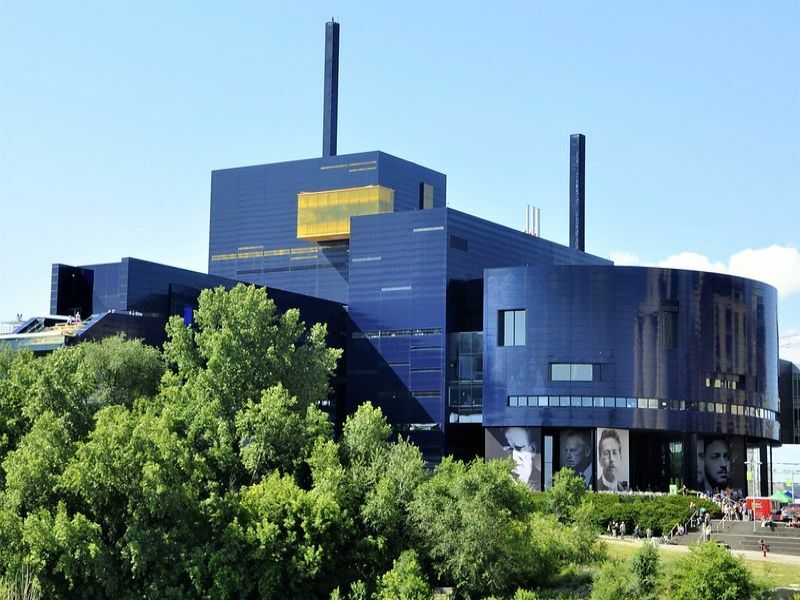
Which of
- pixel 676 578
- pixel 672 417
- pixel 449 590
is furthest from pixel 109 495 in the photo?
pixel 672 417

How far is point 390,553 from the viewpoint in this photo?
8256 cm

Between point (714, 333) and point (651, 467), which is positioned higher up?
point (714, 333)

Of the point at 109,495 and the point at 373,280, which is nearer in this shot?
the point at 109,495

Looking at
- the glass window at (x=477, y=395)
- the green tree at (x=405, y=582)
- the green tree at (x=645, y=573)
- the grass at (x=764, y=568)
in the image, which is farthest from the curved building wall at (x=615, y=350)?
the green tree at (x=645, y=573)

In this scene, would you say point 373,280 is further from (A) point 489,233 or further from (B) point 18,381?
(B) point 18,381

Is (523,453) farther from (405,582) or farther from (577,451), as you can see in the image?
(405,582)

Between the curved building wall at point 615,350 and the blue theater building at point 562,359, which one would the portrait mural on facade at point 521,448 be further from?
the curved building wall at point 615,350

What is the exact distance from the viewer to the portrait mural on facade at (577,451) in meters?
160

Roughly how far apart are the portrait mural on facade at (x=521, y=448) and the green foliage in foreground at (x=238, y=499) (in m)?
63.8

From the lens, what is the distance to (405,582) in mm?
74125

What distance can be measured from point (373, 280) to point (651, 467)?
154 ft

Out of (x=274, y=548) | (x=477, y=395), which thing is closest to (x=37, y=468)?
(x=274, y=548)

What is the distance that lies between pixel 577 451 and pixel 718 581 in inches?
3608

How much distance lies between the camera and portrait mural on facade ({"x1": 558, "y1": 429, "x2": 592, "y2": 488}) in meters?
160
